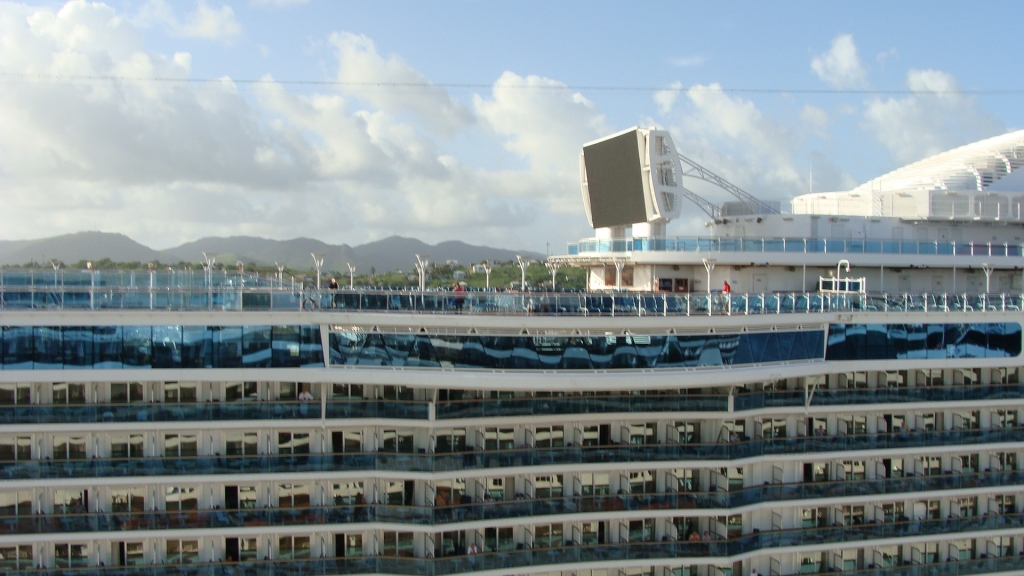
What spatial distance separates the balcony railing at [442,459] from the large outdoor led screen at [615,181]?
9.37m

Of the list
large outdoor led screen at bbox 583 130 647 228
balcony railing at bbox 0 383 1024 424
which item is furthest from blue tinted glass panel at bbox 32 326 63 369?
large outdoor led screen at bbox 583 130 647 228

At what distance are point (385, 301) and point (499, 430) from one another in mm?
5118

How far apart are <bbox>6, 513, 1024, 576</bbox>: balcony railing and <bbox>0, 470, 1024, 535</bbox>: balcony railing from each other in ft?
3.45

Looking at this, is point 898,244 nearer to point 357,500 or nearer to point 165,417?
point 357,500

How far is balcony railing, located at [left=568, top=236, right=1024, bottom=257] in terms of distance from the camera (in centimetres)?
2423

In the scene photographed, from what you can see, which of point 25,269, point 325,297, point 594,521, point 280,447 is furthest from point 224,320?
point 594,521

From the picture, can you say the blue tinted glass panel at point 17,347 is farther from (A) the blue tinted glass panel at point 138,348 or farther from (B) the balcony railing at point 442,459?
(B) the balcony railing at point 442,459

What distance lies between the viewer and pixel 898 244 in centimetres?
2500

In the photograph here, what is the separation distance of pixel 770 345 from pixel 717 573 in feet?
23.4

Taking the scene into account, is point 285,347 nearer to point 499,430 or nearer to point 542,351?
point 499,430

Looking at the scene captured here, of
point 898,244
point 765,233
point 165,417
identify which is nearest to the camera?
point 165,417

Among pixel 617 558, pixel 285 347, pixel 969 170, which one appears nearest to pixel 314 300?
pixel 285 347

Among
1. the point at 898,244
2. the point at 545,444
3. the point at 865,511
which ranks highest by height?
the point at 898,244

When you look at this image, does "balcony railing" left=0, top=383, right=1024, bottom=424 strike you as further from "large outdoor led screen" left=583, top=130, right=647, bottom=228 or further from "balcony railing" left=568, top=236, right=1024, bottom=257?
"large outdoor led screen" left=583, top=130, right=647, bottom=228
